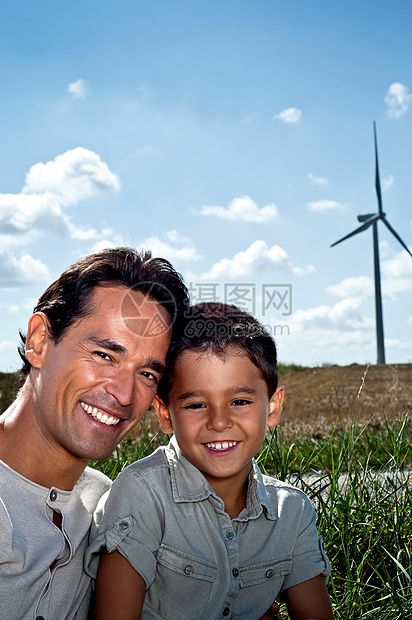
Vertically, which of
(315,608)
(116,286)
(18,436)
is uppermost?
(116,286)

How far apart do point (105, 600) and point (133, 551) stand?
224 millimetres

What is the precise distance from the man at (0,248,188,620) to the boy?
167 millimetres

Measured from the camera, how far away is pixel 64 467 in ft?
9.36

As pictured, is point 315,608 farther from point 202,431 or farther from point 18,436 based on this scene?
point 18,436

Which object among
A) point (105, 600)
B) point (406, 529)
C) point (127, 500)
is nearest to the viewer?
point (105, 600)

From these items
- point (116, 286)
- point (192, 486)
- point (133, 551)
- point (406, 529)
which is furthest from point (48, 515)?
point (406, 529)

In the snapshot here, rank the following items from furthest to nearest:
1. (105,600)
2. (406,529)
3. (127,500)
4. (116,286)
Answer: (406,529) < (116,286) < (127,500) < (105,600)

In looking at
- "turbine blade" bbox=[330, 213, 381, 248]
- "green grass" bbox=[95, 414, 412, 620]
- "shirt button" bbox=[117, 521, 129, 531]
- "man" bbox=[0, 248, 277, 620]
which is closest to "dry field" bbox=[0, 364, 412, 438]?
"green grass" bbox=[95, 414, 412, 620]

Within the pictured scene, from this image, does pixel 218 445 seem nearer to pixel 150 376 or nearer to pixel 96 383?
pixel 150 376

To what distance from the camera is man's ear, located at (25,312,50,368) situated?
3016 mm

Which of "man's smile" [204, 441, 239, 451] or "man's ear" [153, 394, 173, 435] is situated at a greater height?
"man's ear" [153, 394, 173, 435]

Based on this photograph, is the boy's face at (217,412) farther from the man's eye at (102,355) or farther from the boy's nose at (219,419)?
the man's eye at (102,355)

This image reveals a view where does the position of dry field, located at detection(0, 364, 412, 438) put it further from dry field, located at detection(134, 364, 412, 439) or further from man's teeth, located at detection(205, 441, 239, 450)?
man's teeth, located at detection(205, 441, 239, 450)

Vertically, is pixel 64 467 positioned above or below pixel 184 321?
below
